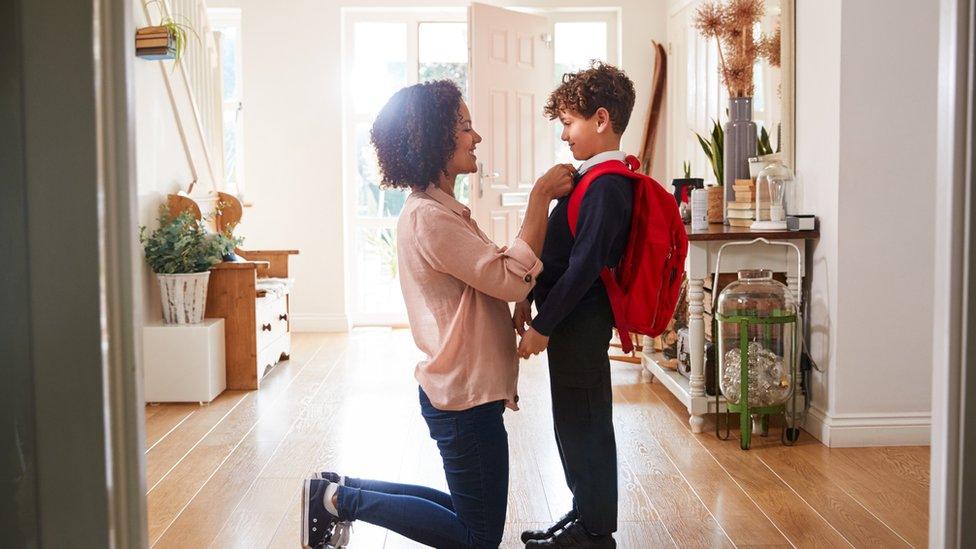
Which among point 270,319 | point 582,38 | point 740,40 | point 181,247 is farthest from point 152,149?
point 582,38

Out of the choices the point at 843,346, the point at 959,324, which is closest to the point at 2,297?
the point at 959,324

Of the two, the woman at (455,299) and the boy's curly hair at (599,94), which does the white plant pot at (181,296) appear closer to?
the woman at (455,299)

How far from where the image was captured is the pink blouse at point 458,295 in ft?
7.06

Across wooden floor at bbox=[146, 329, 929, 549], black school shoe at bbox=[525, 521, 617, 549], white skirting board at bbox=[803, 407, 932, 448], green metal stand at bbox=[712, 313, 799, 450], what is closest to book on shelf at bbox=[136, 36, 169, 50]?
wooden floor at bbox=[146, 329, 929, 549]

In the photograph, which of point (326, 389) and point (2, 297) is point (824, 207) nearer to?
point (326, 389)

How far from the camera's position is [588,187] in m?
2.35

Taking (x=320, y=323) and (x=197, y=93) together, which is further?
(x=320, y=323)

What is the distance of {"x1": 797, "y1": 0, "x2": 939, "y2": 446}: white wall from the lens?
375 cm

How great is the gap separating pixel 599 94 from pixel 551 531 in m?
1.15

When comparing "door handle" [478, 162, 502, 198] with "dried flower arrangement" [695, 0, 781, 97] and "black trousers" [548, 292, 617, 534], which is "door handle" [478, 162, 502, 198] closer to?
"dried flower arrangement" [695, 0, 781, 97]

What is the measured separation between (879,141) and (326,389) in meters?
2.92

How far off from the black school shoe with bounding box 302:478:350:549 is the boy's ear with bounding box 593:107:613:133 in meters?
1.09

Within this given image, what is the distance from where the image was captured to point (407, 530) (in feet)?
7.54

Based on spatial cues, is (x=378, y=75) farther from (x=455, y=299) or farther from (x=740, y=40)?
(x=455, y=299)
